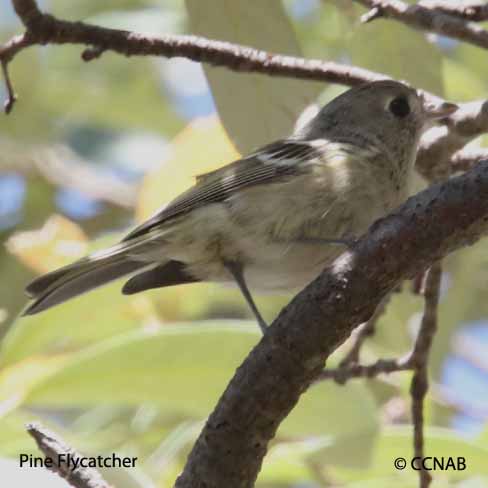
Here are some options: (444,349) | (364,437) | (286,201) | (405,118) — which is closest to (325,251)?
(286,201)

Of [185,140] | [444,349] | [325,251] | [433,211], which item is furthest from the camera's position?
[444,349]

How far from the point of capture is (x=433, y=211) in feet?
6.31

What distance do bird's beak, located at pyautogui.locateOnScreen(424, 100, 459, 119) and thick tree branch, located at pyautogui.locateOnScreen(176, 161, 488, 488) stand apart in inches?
41.2

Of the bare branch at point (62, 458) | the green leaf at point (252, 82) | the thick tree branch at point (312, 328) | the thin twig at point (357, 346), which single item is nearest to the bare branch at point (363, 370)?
the thin twig at point (357, 346)

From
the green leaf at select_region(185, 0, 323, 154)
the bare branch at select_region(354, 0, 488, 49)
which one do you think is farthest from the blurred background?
the bare branch at select_region(354, 0, 488, 49)

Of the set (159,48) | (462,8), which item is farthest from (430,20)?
(159,48)

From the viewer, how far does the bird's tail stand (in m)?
2.82

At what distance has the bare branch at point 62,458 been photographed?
6.34 ft

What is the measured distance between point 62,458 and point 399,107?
75.6 inches

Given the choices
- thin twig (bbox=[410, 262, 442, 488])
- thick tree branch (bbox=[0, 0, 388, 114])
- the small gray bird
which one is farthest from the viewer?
the small gray bird

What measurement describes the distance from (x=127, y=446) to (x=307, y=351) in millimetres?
1528

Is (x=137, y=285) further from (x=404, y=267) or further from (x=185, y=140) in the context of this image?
(x=404, y=267)

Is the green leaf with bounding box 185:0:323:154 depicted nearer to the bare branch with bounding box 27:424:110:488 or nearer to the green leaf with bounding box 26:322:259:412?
the green leaf with bounding box 26:322:259:412

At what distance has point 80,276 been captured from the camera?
294 centimetres
